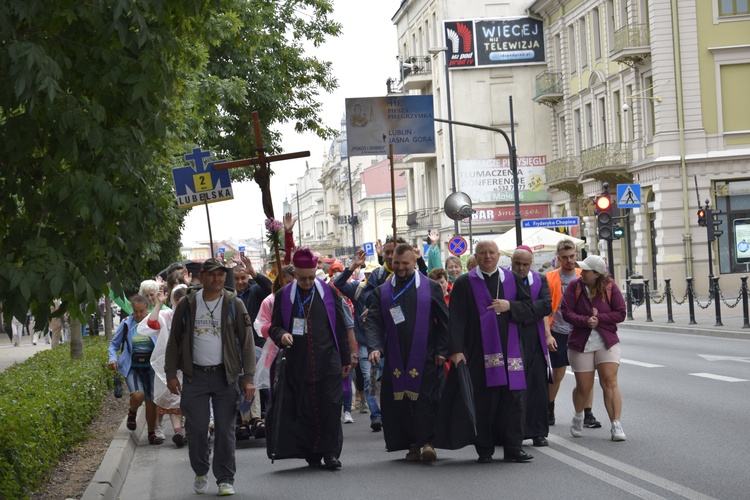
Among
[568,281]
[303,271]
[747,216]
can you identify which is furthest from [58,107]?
[747,216]

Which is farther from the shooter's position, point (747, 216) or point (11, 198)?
point (747, 216)

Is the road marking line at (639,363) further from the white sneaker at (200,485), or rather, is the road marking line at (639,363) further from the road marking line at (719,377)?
the white sneaker at (200,485)

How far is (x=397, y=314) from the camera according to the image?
1062 cm

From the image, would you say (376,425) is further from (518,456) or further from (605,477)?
(605,477)

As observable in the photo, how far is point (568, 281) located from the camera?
12.1 m

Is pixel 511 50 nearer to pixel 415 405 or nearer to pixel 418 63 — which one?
pixel 418 63

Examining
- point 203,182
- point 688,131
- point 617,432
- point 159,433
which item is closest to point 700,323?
point 688,131

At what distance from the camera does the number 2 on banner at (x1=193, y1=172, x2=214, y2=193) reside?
53.5ft

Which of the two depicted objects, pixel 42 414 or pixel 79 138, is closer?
pixel 79 138

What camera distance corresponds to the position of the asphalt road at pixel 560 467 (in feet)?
28.6

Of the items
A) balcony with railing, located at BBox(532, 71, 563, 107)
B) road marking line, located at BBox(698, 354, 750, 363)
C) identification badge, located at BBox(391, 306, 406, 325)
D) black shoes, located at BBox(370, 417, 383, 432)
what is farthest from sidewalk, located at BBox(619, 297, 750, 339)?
balcony with railing, located at BBox(532, 71, 563, 107)

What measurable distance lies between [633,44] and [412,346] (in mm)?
34959

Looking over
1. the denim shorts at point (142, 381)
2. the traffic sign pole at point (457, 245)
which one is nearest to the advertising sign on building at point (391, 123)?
the traffic sign pole at point (457, 245)

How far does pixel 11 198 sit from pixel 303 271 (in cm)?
315
